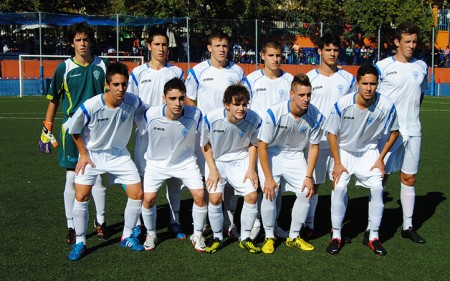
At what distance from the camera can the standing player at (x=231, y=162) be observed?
19.6 ft

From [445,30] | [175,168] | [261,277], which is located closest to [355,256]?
[261,277]

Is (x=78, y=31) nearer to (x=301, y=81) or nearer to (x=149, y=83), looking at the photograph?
(x=149, y=83)

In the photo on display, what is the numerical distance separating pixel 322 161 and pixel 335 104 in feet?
2.64

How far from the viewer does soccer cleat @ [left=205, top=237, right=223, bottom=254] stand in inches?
232

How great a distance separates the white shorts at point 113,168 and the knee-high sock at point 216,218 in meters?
0.78

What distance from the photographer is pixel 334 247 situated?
5.91 meters

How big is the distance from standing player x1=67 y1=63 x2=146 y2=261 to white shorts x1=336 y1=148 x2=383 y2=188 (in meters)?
2.06

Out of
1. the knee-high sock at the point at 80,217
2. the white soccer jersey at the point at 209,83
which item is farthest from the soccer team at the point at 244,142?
the white soccer jersey at the point at 209,83

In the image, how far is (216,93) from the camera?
266 inches

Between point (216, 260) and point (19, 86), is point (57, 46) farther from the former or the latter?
point (216, 260)

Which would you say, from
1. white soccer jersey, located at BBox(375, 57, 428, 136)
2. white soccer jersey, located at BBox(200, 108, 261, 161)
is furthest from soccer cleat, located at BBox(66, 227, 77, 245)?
white soccer jersey, located at BBox(375, 57, 428, 136)

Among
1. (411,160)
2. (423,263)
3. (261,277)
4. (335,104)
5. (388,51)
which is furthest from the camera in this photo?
(388,51)

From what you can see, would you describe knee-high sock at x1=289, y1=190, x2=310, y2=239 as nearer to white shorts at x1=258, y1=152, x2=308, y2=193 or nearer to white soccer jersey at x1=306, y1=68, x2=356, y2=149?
white shorts at x1=258, y1=152, x2=308, y2=193

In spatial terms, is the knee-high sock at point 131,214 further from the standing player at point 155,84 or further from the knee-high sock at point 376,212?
the knee-high sock at point 376,212
